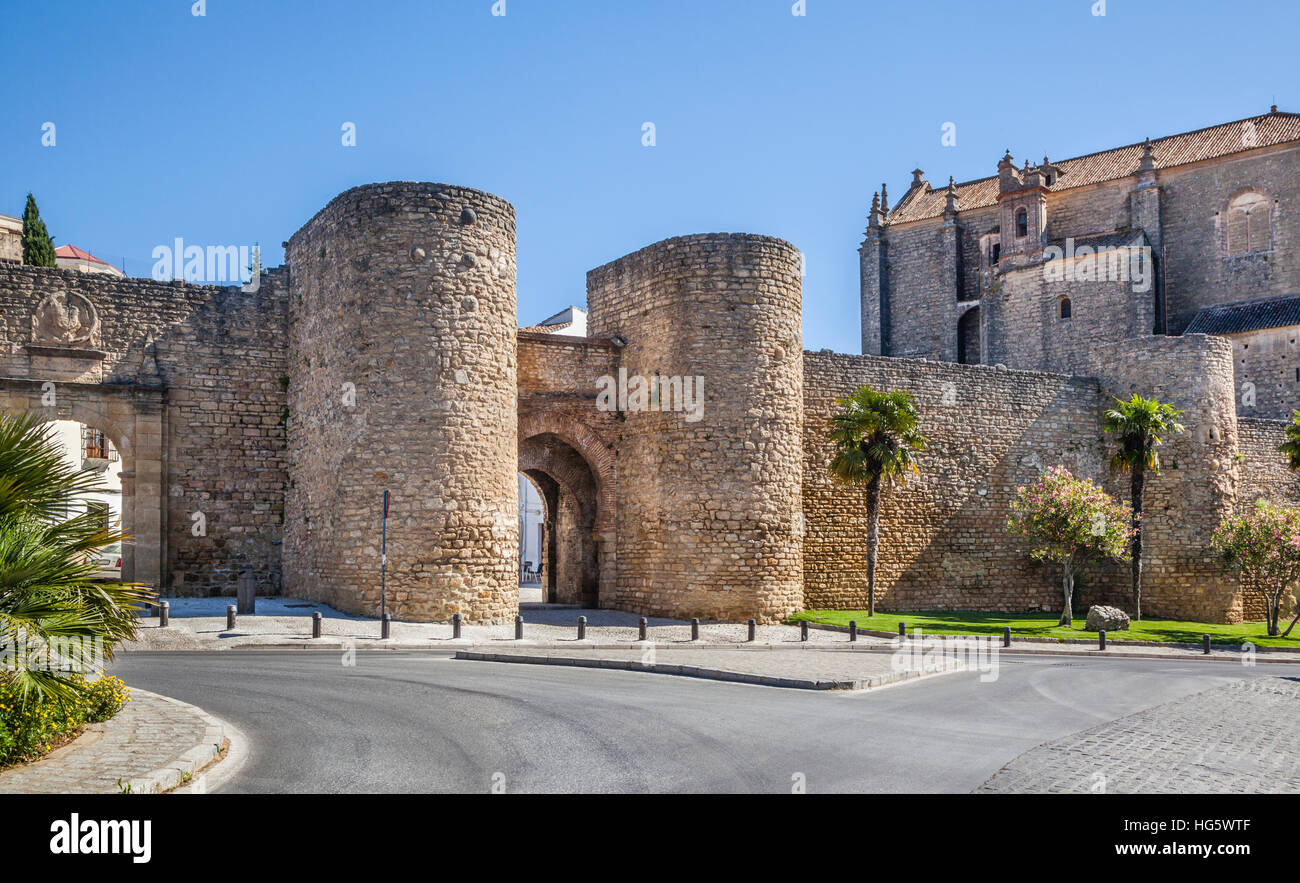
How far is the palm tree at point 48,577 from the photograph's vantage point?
313 inches

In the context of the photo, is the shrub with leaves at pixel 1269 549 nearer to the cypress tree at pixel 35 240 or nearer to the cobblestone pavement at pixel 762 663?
the cobblestone pavement at pixel 762 663

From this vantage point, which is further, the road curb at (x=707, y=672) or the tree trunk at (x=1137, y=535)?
the tree trunk at (x=1137, y=535)

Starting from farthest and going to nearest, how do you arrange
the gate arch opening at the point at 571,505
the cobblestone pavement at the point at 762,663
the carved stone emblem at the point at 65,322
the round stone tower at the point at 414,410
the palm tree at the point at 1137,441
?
the palm tree at the point at 1137,441 < the gate arch opening at the point at 571,505 < the carved stone emblem at the point at 65,322 < the round stone tower at the point at 414,410 < the cobblestone pavement at the point at 762,663

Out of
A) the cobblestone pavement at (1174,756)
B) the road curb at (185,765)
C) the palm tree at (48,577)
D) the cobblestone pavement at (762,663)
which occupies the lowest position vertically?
the cobblestone pavement at (762,663)

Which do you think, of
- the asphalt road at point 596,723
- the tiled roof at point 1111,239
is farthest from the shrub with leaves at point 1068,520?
the tiled roof at point 1111,239

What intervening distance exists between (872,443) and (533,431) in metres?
8.08

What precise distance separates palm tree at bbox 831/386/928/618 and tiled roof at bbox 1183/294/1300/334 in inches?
848

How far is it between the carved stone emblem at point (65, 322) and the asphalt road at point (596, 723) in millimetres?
9386

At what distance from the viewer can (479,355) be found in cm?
2269

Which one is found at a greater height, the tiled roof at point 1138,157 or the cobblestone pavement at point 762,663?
the tiled roof at point 1138,157

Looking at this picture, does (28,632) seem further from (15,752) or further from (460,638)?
(460,638)

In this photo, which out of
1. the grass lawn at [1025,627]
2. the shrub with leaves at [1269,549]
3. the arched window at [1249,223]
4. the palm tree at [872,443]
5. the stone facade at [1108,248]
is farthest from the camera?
the arched window at [1249,223]

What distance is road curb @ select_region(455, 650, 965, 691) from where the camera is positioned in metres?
14.6

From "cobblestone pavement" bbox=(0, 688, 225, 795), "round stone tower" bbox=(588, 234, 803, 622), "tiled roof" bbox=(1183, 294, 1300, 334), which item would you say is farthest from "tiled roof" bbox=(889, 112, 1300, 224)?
"cobblestone pavement" bbox=(0, 688, 225, 795)
